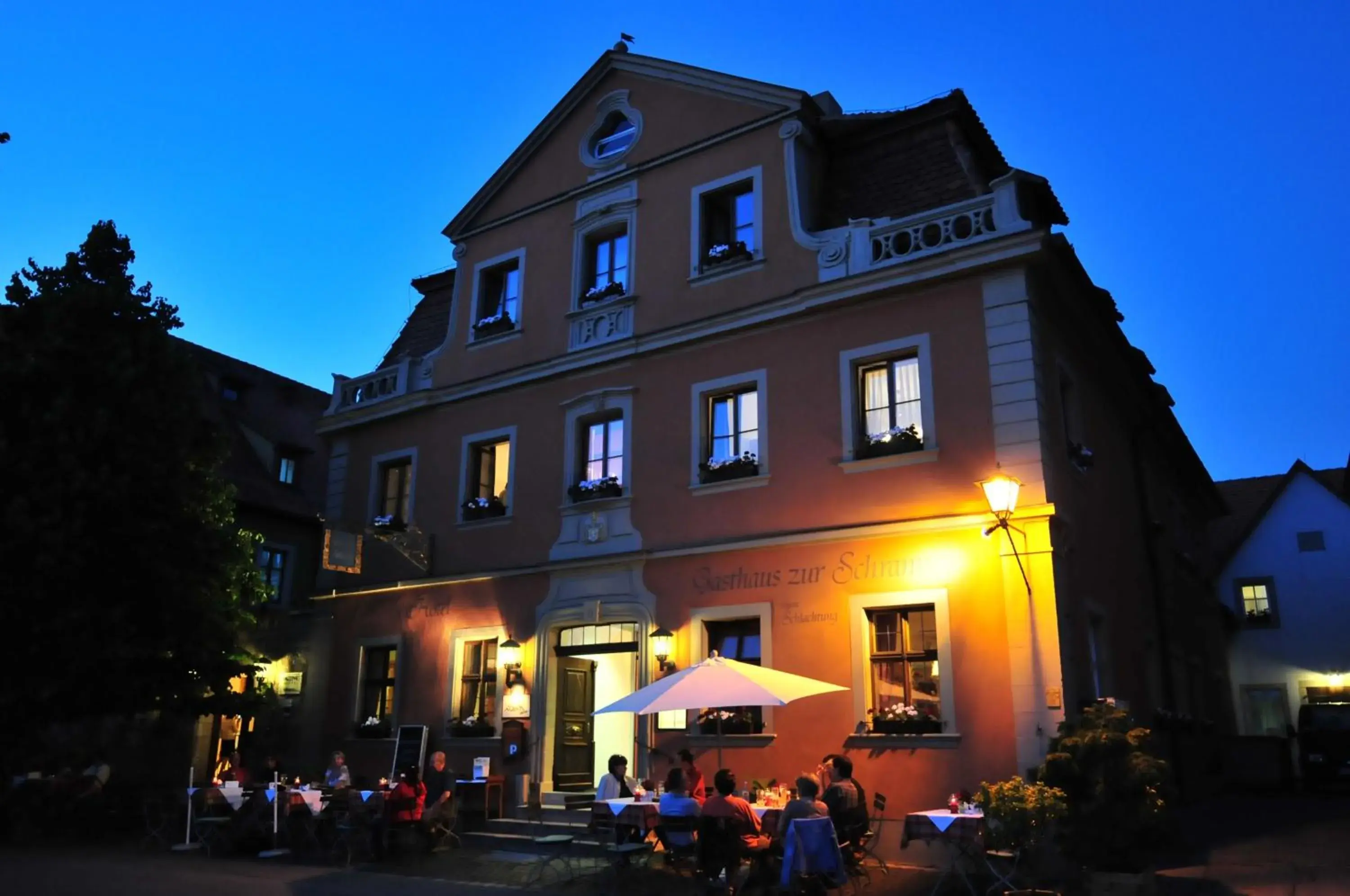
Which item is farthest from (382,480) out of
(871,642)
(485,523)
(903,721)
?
(903,721)

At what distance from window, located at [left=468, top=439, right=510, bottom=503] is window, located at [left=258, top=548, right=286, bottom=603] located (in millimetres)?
8968

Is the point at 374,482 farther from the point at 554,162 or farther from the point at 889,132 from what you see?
the point at 889,132

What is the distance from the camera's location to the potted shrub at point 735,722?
540 inches

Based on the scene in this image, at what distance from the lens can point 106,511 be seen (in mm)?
15227

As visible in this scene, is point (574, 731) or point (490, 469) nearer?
point (574, 731)

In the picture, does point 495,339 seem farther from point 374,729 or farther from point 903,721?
point 903,721

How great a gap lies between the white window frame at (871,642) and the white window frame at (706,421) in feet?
7.75

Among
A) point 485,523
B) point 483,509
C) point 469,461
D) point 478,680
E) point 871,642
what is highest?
point 469,461

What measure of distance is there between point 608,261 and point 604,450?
11.2 ft

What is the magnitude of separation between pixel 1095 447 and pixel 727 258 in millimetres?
6336

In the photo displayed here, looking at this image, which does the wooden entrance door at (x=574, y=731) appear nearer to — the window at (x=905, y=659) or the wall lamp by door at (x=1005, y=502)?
the window at (x=905, y=659)

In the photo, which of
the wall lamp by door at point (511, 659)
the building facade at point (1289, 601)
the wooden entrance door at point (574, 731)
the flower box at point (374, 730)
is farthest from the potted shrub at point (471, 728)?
the building facade at point (1289, 601)

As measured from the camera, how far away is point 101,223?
17.0 meters

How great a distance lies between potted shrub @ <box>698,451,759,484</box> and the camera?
579 inches
